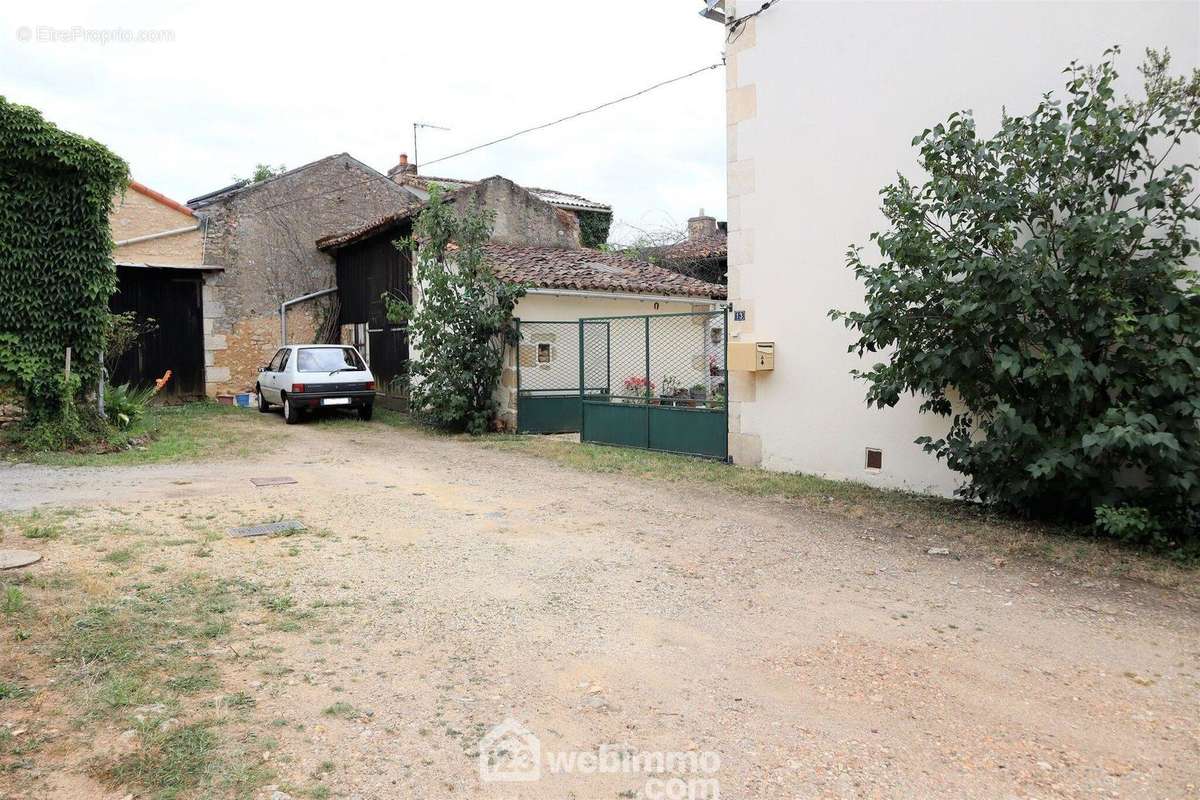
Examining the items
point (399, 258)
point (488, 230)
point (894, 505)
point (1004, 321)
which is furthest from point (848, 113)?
point (399, 258)

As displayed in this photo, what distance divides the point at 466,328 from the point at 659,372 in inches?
148

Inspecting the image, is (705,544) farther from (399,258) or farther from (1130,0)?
(399,258)

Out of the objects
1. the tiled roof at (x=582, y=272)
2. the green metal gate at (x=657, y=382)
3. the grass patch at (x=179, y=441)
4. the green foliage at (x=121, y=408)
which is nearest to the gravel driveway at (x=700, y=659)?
the grass patch at (x=179, y=441)

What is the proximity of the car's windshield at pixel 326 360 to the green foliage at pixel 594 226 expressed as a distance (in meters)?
10.5

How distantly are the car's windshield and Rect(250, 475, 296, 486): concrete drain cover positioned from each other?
5805mm

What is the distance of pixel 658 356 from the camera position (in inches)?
574

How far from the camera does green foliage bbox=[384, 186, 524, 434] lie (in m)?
12.9

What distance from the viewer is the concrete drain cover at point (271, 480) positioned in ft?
27.3

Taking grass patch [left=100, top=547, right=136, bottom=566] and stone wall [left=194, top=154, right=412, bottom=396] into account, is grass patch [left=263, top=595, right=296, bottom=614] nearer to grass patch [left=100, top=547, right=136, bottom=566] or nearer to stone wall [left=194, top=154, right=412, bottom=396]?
grass patch [left=100, top=547, right=136, bottom=566]

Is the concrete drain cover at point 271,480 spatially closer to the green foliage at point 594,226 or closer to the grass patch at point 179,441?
the grass patch at point 179,441

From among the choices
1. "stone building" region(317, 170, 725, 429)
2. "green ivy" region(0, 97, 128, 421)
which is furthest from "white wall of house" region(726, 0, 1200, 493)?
"green ivy" region(0, 97, 128, 421)

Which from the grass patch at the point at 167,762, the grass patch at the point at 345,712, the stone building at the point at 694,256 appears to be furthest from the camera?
the stone building at the point at 694,256

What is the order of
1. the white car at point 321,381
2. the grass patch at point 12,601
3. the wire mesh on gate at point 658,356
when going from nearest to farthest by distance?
the grass patch at point 12,601 → the wire mesh on gate at point 658,356 → the white car at point 321,381

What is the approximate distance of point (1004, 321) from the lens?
594cm
